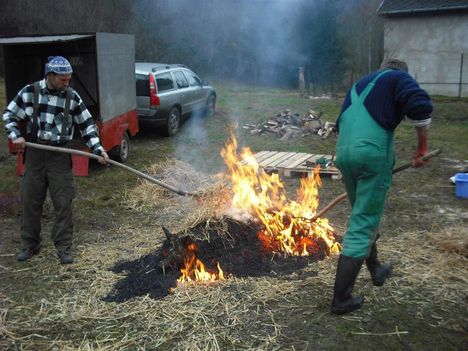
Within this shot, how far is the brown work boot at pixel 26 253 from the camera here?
193 inches

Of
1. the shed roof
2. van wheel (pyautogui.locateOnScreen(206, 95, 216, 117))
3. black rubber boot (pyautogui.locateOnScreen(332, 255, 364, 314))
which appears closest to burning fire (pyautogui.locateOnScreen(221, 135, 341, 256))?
black rubber boot (pyautogui.locateOnScreen(332, 255, 364, 314))

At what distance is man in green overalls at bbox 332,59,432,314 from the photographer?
11.3 ft

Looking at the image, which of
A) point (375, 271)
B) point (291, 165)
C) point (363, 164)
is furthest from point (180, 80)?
point (363, 164)

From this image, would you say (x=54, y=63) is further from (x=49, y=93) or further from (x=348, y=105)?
(x=348, y=105)

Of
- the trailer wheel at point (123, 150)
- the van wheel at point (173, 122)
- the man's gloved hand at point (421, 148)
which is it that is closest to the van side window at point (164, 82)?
the van wheel at point (173, 122)

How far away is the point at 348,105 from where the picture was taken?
367 cm

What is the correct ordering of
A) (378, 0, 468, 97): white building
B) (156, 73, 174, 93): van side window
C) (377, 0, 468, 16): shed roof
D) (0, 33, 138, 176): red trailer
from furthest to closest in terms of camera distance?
(378, 0, 468, 97): white building, (377, 0, 468, 16): shed roof, (156, 73, 174, 93): van side window, (0, 33, 138, 176): red trailer

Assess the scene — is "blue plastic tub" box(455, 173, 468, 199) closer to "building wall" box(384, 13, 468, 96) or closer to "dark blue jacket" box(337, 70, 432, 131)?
"dark blue jacket" box(337, 70, 432, 131)

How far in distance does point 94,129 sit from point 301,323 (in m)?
2.92

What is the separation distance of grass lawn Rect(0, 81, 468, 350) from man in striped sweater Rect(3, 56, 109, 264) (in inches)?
12.3

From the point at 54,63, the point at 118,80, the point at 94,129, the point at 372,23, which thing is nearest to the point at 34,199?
the point at 94,129

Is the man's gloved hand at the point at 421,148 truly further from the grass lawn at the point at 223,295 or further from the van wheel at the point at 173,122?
the van wheel at the point at 173,122

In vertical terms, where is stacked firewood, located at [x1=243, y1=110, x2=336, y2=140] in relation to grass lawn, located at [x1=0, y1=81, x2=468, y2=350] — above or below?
above

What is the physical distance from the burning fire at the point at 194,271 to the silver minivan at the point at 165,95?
695 cm
